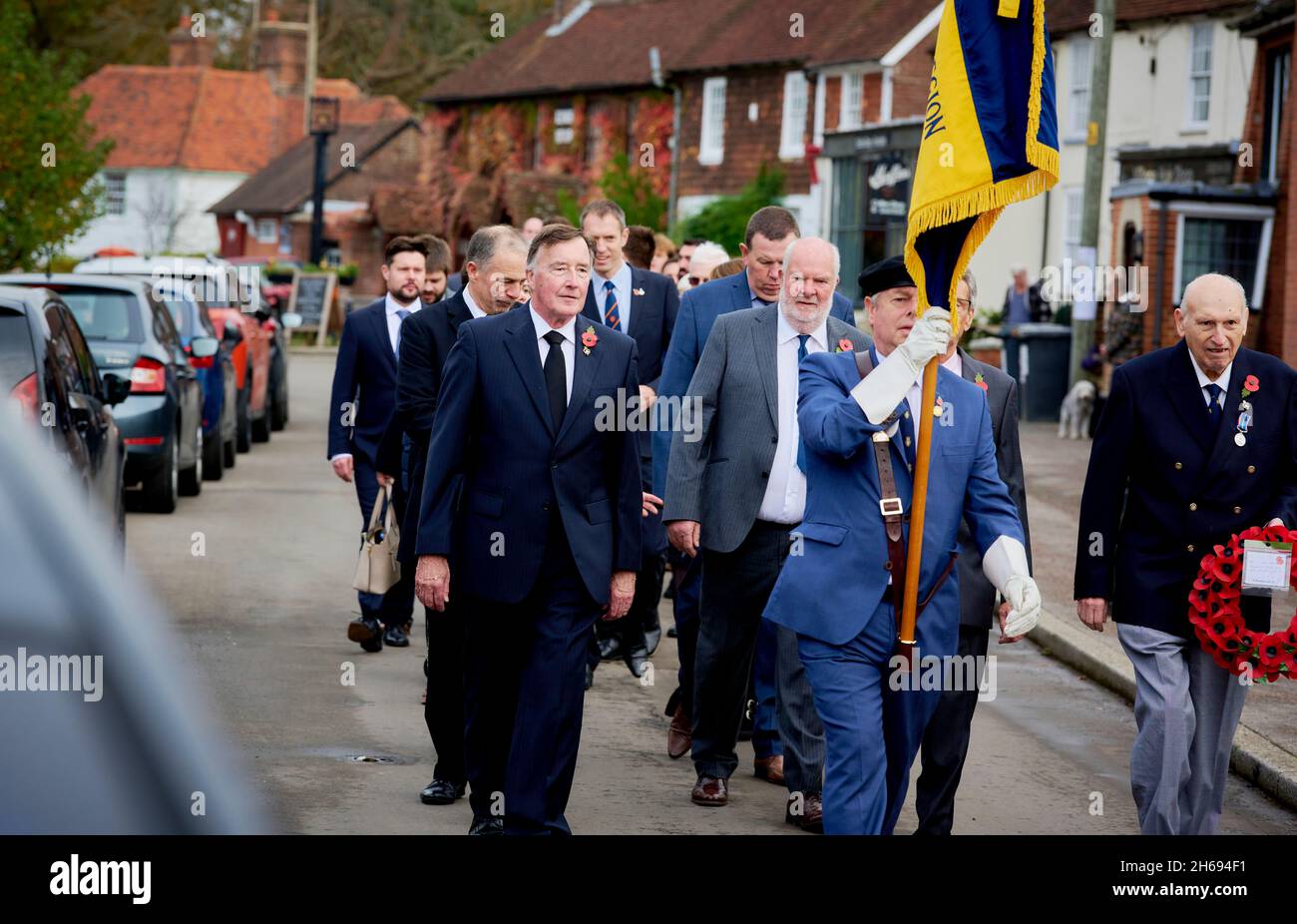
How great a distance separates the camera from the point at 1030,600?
5.35 meters

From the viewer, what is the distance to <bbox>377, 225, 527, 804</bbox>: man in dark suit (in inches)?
284

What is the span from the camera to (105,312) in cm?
1573

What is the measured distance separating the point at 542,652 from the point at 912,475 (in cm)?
141

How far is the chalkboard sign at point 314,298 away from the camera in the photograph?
158 ft

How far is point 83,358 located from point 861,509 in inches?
249

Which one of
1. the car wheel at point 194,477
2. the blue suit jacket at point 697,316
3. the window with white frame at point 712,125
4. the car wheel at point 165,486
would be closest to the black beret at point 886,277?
the blue suit jacket at point 697,316

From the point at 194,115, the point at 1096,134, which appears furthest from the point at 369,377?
the point at 194,115

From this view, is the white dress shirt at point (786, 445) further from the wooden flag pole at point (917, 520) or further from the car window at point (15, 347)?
the car window at point (15, 347)

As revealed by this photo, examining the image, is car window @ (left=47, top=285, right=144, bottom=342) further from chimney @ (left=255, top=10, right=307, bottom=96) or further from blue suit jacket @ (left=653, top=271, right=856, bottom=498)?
chimney @ (left=255, top=10, right=307, bottom=96)

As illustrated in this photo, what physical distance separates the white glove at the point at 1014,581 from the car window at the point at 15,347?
4883 millimetres

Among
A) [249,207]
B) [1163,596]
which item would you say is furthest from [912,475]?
[249,207]

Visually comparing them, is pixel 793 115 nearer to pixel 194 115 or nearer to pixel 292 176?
pixel 292 176

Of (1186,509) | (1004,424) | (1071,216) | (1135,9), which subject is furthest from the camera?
(1071,216)
